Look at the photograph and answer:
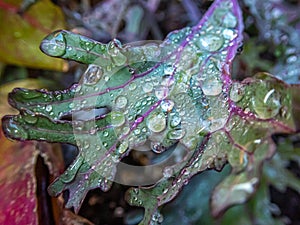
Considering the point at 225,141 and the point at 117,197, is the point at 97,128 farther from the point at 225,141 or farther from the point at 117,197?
the point at 117,197

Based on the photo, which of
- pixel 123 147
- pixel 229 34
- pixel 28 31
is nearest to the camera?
pixel 123 147

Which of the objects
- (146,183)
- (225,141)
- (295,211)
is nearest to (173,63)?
(225,141)

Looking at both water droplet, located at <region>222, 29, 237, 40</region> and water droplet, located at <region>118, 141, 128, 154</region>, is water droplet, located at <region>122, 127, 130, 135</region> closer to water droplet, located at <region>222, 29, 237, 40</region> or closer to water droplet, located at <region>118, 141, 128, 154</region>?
water droplet, located at <region>118, 141, 128, 154</region>

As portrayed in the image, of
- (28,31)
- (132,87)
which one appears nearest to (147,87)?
(132,87)

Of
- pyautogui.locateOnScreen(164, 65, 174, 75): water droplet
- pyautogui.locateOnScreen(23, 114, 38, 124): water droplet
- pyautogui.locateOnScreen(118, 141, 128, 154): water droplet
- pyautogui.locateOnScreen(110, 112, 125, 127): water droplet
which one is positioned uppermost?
pyautogui.locateOnScreen(23, 114, 38, 124): water droplet

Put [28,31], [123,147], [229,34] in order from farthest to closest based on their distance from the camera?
1. [28,31]
2. [229,34]
3. [123,147]

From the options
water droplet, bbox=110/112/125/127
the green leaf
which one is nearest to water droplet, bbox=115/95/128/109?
water droplet, bbox=110/112/125/127

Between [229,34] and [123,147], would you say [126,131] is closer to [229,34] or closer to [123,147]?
[123,147]
